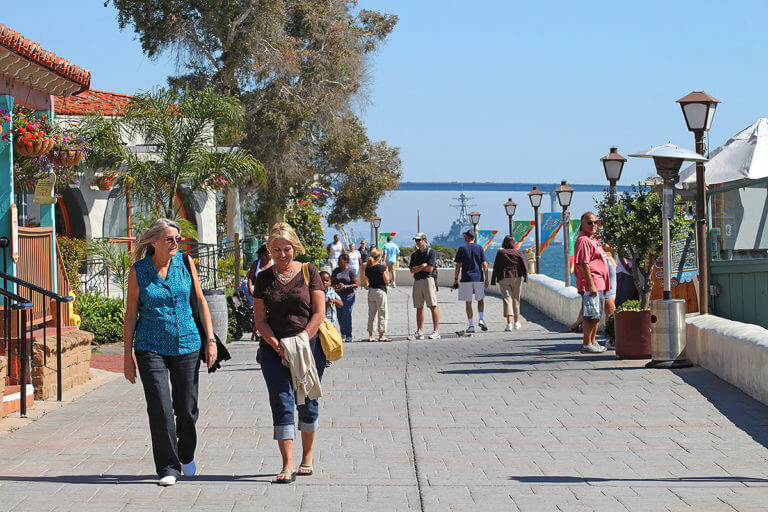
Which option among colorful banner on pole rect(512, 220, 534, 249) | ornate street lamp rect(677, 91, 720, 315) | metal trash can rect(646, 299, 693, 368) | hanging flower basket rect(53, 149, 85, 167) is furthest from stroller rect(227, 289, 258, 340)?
colorful banner on pole rect(512, 220, 534, 249)

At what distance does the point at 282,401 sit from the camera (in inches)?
239

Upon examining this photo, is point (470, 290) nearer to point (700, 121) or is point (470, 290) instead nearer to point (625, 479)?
point (700, 121)

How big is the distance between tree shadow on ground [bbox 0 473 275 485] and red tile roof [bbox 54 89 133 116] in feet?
49.8

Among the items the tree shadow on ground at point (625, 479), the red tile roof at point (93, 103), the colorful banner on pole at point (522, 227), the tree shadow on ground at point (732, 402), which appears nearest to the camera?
the tree shadow on ground at point (625, 479)

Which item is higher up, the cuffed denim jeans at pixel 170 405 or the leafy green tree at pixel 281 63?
the leafy green tree at pixel 281 63

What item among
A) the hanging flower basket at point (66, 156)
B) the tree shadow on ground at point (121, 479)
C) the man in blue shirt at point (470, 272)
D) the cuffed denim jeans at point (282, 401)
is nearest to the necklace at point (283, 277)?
the cuffed denim jeans at point (282, 401)

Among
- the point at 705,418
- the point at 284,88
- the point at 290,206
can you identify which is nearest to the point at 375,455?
the point at 705,418

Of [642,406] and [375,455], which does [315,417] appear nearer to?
[375,455]

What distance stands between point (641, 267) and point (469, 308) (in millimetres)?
4939

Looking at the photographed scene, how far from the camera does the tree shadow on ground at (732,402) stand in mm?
7566

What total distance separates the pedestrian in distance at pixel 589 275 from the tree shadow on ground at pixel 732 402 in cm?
161

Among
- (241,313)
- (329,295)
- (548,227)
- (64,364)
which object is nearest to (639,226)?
(329,295)

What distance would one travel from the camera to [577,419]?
8.15 meters

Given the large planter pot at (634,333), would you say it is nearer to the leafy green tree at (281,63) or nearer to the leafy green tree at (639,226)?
the leafy green tree at (639,226)
